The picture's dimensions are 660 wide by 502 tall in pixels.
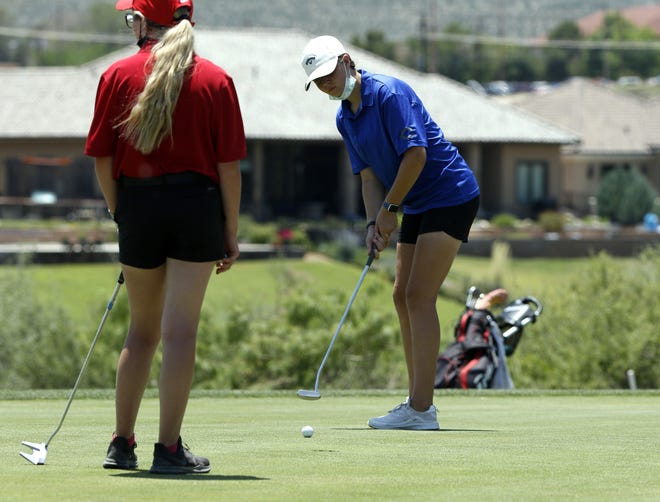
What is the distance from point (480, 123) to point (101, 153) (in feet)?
167

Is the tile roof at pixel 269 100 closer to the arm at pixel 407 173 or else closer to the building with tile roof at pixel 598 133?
the building with tile roof at pixel 598 133

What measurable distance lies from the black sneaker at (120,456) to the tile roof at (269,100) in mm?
44133

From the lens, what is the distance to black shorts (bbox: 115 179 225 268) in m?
5.79

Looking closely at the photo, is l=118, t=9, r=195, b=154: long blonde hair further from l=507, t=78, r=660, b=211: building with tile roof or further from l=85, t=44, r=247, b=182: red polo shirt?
l=507, t=78, r=660, b=211: building with tile roof

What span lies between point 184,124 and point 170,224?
Result: 1.26 feet

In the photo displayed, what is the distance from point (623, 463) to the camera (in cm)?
608

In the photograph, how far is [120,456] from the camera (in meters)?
5.91

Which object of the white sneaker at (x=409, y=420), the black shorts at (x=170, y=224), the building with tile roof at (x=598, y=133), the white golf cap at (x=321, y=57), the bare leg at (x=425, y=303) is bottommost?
the building with tile roof at (x=598, y=133)

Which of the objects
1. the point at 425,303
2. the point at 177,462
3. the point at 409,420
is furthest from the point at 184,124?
the point at 409,420

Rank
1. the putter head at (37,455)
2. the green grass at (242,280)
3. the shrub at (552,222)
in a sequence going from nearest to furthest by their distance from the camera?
the putter head at (37,455)
the green grass at (242,280)
the shrub at (552,222)

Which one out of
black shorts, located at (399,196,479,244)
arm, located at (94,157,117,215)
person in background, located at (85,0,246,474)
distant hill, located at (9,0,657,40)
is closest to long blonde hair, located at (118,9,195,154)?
person in background, located at (85,0,246,474)

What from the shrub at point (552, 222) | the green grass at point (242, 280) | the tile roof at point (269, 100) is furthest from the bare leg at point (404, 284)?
the shrub at point (552, 222)

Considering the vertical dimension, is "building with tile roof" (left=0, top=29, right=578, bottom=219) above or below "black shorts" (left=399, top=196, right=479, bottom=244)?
below

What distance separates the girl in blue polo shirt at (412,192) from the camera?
24.7 feet
